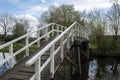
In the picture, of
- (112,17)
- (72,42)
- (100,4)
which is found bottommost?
(72,42)

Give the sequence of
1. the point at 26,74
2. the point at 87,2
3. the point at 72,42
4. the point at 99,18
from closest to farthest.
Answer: the point at 26,74 < the point at 72,42 < the point at 99,18 < the point at 87,2

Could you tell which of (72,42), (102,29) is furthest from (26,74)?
(102,29)

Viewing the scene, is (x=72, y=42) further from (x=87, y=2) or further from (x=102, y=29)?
(x=87, y=2)

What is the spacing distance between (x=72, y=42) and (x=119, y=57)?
1471 centimetres

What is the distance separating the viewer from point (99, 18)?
30.5 meters

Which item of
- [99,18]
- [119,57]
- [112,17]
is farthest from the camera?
[99,18]

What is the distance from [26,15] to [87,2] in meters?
15.9

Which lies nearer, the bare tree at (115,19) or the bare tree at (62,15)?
the bare tree at (115,19)

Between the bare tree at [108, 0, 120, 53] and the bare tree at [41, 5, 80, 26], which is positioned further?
the bare tree at [41, 5, 80, 26]

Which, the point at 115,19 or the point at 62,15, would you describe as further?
the point at 62,15

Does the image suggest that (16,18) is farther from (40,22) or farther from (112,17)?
(112,17)

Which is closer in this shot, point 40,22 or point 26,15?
point 40,22

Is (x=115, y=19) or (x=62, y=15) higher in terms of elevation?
(x=62, y=15)

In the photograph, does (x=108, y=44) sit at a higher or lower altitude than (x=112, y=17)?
lower
